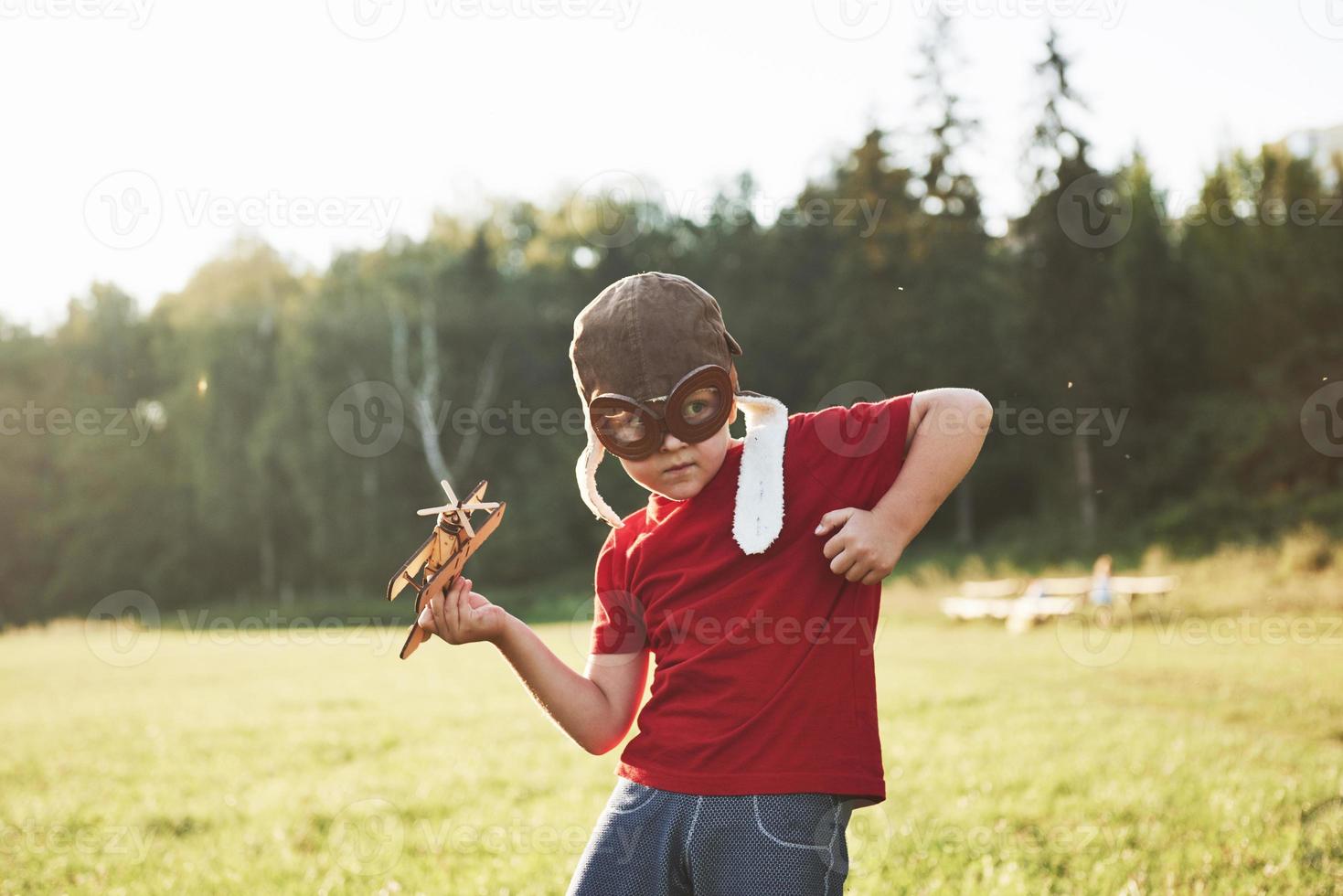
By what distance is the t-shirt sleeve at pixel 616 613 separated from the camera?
2.66 metres

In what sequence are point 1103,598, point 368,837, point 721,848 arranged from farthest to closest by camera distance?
point 1103,598 → point 368,837 → point 721,848

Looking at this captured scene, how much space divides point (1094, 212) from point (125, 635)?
31.0 m

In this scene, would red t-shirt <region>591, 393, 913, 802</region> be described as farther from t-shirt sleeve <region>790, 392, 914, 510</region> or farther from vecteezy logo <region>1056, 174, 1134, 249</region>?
vecteezy logo <region>1056, 174, 1134, 249</region>

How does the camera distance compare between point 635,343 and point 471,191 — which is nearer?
point 635,343

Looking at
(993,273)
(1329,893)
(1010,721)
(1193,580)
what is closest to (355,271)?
(993,273)

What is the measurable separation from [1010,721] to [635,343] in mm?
7462

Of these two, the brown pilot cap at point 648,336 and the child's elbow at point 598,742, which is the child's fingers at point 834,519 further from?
the child's elbow at point 598,742

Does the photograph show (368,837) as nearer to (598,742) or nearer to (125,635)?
(598,742)

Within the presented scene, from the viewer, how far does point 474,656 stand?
19984 millimetres

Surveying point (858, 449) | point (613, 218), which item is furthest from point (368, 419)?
point (858, 449)

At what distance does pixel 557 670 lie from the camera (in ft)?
8.54

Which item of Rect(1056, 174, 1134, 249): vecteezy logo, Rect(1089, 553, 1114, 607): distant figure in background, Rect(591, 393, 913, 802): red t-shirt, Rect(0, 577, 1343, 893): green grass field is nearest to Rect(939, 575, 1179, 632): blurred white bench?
Rect(1089, 553, 1114, 607): distant figure in background

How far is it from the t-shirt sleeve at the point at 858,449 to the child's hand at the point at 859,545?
0.34 feet

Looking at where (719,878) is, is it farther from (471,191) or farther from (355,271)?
Result: (471,191)
